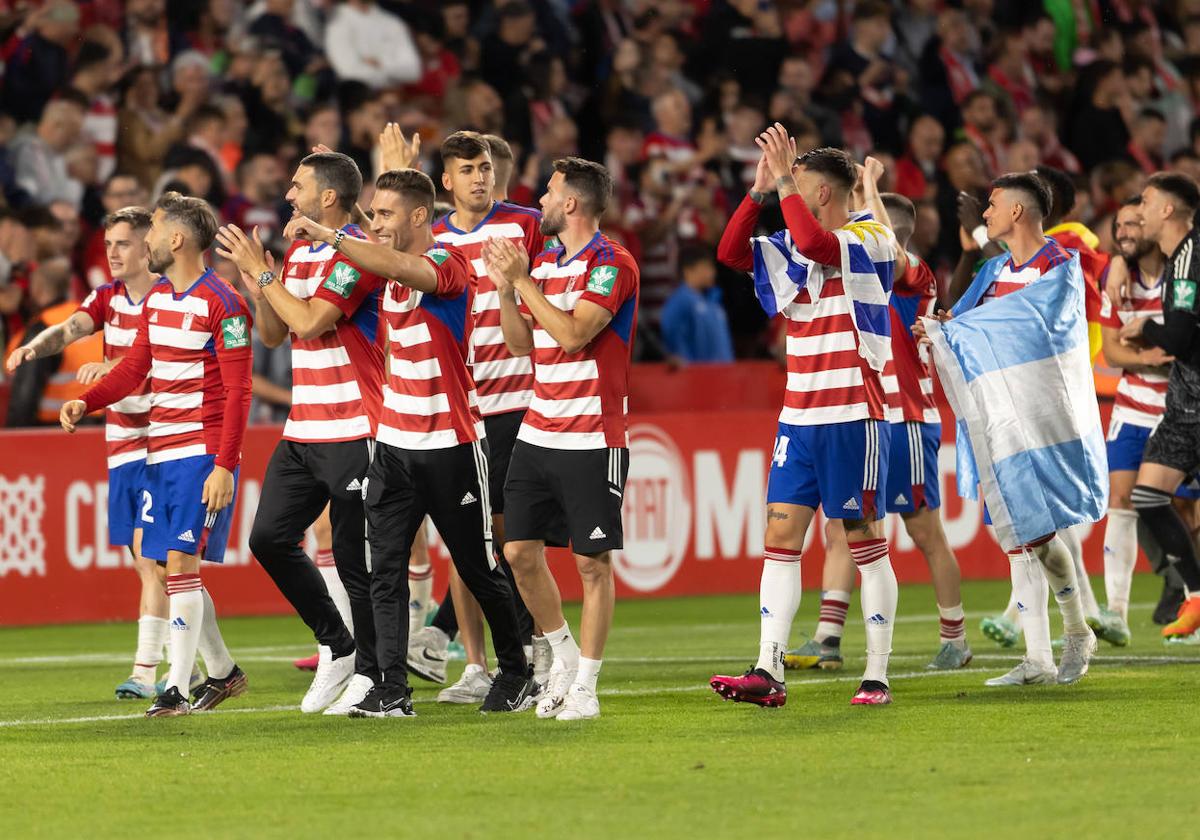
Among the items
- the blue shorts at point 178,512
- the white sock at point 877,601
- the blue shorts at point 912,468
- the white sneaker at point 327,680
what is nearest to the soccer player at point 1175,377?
the blue shorts at point 912,468

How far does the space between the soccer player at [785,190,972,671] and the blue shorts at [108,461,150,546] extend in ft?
11.1

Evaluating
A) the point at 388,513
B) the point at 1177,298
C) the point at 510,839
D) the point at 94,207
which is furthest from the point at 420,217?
the point at 94,207

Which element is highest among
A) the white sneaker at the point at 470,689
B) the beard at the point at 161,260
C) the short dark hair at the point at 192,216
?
the short dark hair at the point at 192,216

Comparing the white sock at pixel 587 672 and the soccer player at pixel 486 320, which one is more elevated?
the soccer player at pixel 486 320

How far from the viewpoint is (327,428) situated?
878cm

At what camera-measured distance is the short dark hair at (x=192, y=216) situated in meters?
9.09

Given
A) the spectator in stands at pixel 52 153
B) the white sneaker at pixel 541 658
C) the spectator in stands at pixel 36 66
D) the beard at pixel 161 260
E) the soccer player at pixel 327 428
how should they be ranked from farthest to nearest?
the spectator in stands at pixel 36 66
the spectator in stands at pixel 52 153
the white sneaker at pixel 541 658
the beard at pixel 161 260
the soccer player at pixel 327 428

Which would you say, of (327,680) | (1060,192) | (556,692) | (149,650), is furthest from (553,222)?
(1060,192)

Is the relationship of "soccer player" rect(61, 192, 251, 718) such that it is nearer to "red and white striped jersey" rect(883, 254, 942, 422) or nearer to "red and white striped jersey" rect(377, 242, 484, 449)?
"red and white striped jersey" rect(377, 242, 484, 449)

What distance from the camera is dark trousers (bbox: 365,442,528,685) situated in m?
8.44

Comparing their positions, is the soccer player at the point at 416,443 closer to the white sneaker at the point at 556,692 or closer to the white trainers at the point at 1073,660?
the white sneaker at the point at 556,692

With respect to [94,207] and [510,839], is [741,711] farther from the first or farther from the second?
[94,207]

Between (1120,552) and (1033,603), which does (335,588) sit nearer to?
(1033,603)

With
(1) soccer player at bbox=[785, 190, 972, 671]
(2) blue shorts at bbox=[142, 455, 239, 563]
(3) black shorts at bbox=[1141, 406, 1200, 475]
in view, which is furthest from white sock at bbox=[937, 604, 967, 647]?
(2) blue shorts at bbox=[142, 455, 239, 563]
